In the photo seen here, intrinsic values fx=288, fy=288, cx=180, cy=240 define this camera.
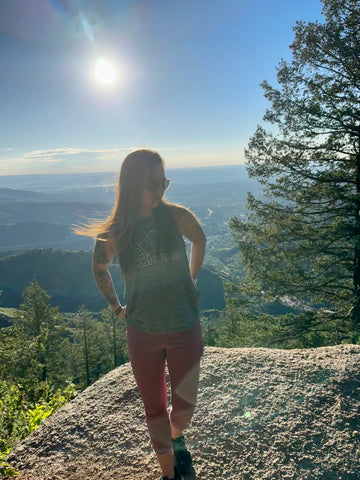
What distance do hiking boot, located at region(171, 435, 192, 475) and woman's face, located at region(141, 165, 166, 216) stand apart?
1.74 metres

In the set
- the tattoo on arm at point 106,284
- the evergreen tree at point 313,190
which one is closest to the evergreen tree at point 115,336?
the evergreen tree at point 313,190

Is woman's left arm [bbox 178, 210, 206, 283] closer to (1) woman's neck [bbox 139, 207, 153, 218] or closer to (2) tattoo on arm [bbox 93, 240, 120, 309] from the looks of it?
(1) woman's neck [bbox 139, 207, 153, 218]

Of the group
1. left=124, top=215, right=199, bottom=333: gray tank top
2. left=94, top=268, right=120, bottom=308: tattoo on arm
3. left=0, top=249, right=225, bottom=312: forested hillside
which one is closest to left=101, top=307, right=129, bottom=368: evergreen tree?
left=94, top=268, right=120, bottom=308: tattoo on arm

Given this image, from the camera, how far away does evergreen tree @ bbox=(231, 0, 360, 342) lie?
7457 millimetres

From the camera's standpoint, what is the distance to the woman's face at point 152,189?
1.94 metres

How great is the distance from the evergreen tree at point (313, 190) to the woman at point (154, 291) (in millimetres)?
6853

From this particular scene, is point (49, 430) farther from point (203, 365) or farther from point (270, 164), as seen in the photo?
point (270, 164)

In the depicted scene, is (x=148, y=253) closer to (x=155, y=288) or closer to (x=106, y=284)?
(x=155, y=288)

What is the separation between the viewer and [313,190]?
820 centimetres

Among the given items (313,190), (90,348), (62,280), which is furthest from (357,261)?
(62,280)

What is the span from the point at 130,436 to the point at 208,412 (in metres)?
0.77

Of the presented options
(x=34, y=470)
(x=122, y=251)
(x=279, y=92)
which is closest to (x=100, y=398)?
(x=34, y=470)

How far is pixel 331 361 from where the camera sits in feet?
10.7

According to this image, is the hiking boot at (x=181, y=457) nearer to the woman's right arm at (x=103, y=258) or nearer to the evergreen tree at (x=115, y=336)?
the woman's right arm at (x=103, y=258)
